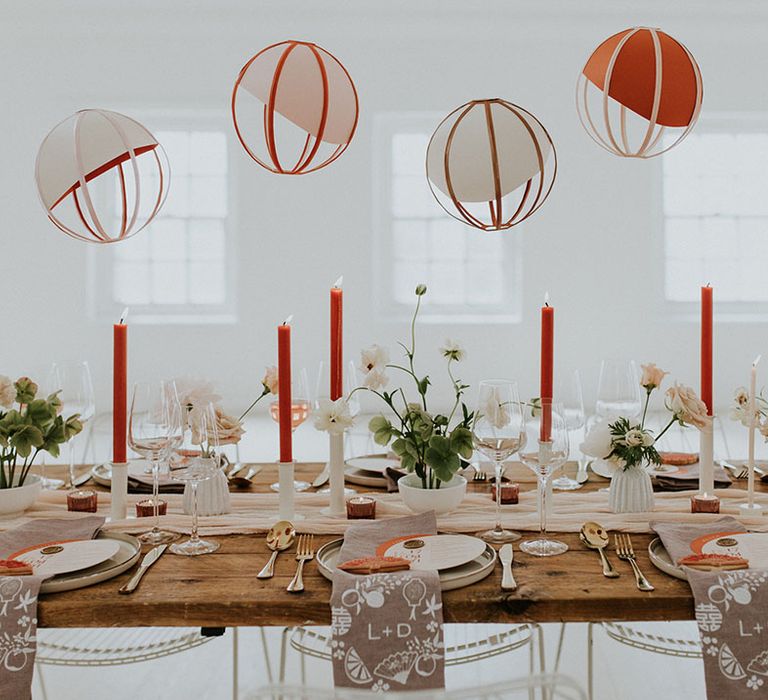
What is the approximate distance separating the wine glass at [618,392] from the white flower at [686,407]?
33cm

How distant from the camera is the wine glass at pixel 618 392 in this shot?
2102mm

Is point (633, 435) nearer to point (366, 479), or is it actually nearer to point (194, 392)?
point (366, 479)

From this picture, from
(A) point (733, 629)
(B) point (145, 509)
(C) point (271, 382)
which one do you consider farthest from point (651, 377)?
(B) point (145, 509)

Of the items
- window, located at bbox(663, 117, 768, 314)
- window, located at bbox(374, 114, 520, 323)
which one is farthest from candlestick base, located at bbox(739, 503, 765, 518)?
window, located at bbox(663, 117, 768, 314)

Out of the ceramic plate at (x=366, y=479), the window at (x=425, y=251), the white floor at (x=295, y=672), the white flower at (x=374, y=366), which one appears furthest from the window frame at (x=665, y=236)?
the white flower at (x=374, y=366)

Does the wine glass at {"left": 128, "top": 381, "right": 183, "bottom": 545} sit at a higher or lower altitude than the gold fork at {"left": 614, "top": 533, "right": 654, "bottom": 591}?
higher

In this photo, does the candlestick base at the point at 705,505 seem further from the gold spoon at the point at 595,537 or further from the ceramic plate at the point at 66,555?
the ceramic plate at the point at 66,555

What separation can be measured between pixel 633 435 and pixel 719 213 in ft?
17.6

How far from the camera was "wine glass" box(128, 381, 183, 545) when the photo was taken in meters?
1.55

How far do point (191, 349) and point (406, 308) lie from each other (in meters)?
1.61

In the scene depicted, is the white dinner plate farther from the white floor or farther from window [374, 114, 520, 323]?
window [374, 114, 520, 323]

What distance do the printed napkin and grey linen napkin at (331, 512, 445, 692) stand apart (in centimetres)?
38

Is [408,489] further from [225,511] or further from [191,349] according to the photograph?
[191,349]

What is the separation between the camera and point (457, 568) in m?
1.38
